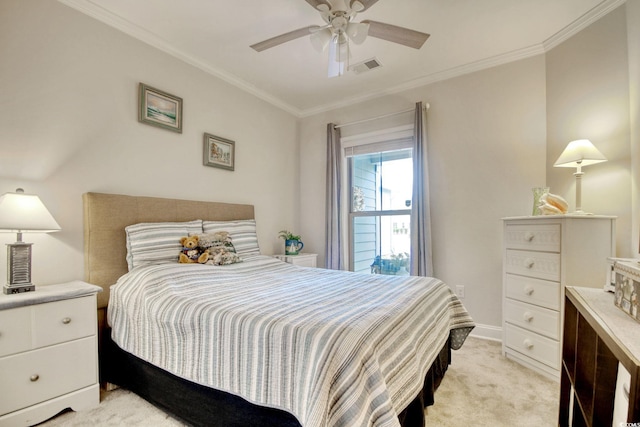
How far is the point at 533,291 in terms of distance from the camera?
2.24 meters

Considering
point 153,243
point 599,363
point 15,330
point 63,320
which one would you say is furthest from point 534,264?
point 15,330

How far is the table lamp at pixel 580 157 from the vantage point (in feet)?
6.84

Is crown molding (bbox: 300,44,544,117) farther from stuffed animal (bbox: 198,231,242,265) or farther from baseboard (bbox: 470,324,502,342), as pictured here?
baseboard (bbox: 470,324,502,342)

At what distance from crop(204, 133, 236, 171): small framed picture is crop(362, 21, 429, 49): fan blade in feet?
6.10

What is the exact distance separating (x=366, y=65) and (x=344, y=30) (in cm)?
99

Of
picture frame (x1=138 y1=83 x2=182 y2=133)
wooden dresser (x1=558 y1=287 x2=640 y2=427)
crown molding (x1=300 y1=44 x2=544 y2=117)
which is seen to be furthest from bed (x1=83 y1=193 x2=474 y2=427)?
crown molding (x1=300 y1=44 x2=544 y2=117)

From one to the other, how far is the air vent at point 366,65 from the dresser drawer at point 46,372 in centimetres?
311

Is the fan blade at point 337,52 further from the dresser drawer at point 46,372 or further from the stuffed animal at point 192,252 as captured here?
the dresser drawer at point 46,372

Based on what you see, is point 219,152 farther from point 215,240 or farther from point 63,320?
point 63,320

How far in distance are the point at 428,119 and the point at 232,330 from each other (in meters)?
2.98

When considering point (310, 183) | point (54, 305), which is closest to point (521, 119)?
point (310, 183)

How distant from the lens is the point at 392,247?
3.59m

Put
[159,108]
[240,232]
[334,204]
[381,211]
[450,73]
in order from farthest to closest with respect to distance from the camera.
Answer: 1. [334,204]
2. [381,211]
3. [450,73]
4. [240,232]
5. [159,108]

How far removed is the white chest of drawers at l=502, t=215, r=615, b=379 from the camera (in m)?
2.01
